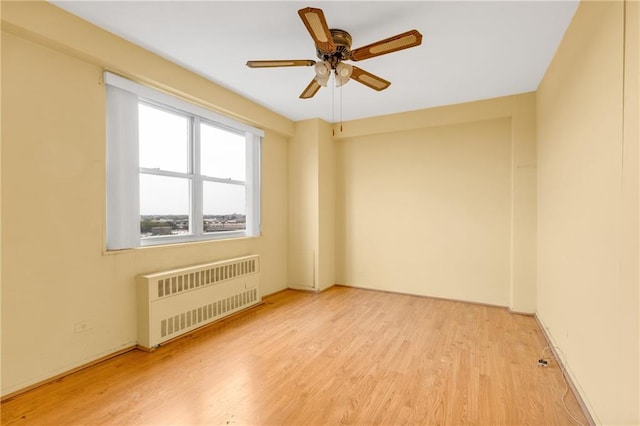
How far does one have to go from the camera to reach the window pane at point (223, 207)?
3824 mm

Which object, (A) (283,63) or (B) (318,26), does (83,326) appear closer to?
(A) (283,63)

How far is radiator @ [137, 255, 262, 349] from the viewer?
2.82 meters

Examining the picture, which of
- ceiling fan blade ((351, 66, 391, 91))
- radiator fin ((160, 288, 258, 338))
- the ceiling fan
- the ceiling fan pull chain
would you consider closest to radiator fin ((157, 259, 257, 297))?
radiator fin ((160, 288, 258, 338))

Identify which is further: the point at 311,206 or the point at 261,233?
the point at 311,206

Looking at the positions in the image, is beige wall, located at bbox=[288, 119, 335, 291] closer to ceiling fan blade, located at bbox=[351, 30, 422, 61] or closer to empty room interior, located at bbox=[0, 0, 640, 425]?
empty room interior, located at bbox=[0, 0, 640, 425]

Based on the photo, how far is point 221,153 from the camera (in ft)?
13.2

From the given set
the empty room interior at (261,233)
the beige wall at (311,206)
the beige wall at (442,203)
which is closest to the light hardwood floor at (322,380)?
the empty room interior at (261,233)

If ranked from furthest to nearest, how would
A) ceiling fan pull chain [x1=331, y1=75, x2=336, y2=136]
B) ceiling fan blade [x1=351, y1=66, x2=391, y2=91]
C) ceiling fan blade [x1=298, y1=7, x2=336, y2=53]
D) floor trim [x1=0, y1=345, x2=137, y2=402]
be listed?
ceiling fan pull chain [x1=331, y1=75, x2=336, y2=136], ceiling fan blade [x1=351, y1=66, x2=391, y2=91], floor trim [x1=0, y1=345, x2=137, y2=402], ceiling fan blade [x1=298, y1=7, x2=336, y2=53]

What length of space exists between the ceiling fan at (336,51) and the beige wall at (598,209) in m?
1.10

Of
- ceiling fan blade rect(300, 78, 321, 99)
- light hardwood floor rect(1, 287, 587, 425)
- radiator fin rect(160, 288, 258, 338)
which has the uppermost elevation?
ceiling fan blade rect(300, 78, 321, 99)

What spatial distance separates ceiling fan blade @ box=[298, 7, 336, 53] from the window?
6.24 feet

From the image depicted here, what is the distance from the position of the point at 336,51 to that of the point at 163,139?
2.14 m

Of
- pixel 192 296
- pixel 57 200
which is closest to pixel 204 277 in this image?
pixel 192 296

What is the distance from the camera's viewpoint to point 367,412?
6.32 ft
